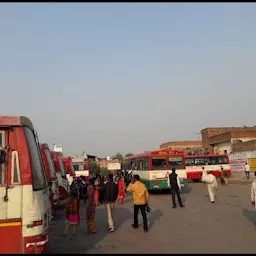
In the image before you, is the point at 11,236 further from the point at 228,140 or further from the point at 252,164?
the point at 228,140

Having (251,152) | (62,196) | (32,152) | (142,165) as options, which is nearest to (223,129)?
(251,152)

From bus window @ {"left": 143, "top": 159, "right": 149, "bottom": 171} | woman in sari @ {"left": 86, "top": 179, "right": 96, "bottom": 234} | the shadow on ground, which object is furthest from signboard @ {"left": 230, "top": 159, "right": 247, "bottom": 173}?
woman in sari @ {"left": 86, "top": 179, "right": 96, "bottom": 234}

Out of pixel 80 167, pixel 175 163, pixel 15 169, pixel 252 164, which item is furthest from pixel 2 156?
pixel 252 164

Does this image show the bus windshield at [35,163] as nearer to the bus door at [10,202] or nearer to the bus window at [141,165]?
the bus door at [10,202]

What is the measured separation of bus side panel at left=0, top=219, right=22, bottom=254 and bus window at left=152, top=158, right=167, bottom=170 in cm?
1729

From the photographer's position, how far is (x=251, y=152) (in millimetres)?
37406

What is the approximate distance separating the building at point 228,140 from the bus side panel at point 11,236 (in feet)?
112

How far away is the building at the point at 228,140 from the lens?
4135 centimetres

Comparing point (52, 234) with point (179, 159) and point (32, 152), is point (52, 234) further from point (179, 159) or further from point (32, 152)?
point (179, 159)

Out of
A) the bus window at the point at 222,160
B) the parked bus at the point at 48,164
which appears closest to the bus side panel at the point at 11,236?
the parked bus at the point at 48,164

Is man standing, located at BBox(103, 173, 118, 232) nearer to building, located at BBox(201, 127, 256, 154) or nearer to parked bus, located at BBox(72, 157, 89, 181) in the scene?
parked bus, located at BBox(72, 157, 89, 181)

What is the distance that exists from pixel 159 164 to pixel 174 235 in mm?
13157

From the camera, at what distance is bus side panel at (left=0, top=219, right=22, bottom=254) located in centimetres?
572

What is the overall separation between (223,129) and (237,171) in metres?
13.5
